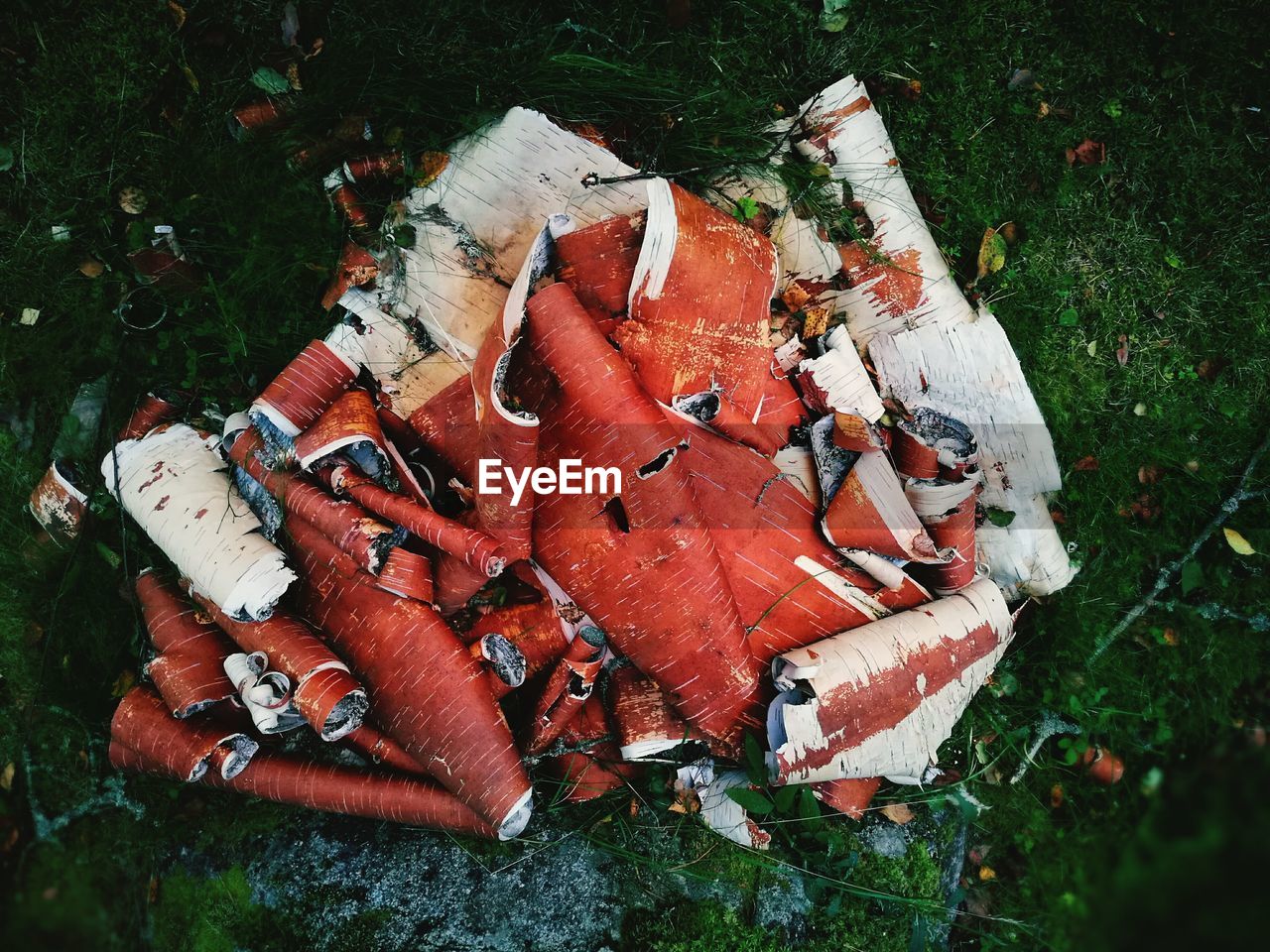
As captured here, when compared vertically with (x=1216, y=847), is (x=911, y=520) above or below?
below

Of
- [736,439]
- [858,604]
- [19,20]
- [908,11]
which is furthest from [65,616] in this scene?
[908,11]

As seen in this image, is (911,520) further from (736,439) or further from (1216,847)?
(1216,847)

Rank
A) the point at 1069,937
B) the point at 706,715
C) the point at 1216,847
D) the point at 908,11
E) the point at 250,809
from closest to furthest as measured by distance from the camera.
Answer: the point at 1216,847
the point at 1069,937
the point at 706,715
the point at 250,809
the point at 908,11

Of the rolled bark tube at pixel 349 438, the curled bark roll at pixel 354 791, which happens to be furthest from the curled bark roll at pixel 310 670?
the rolled bark tube at pixel 349 438

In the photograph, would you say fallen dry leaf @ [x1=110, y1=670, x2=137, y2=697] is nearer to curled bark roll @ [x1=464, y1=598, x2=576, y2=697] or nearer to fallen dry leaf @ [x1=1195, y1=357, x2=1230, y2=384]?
curled bark roll @ [x1=464, y1=598, x2=576, y2=697]

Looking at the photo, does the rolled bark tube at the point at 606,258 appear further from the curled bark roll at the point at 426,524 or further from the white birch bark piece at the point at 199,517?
the white birch bark piece at the point at 199,517

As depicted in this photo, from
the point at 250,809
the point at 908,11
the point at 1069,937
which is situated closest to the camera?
the point at 1069,937

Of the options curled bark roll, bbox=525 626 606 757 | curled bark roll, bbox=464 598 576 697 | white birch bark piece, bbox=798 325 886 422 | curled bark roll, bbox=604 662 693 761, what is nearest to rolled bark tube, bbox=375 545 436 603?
curled bark roll, bbox=464 598 576 697
